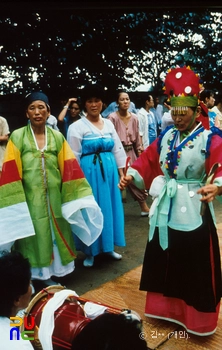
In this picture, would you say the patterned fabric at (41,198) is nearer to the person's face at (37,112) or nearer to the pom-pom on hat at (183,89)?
the person's face at (37,112)

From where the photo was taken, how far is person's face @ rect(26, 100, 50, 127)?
2945 mm

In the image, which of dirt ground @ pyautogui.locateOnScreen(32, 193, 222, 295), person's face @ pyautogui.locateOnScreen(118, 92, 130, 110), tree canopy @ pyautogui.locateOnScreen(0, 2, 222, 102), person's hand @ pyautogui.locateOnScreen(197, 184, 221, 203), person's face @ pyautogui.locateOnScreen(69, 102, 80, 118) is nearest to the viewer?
person's hand @ pyautogui.locateOnScreen(197, 184, 221, 203)

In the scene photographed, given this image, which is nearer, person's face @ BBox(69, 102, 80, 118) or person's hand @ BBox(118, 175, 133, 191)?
person's hand @ BBox(118, 175, 133, 191)

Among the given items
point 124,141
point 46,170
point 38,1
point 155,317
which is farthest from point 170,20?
point 155,317

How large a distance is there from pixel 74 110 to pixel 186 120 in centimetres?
434

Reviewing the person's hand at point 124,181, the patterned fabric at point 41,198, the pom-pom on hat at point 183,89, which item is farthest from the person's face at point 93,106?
the pom-pom on hat at point 183,89

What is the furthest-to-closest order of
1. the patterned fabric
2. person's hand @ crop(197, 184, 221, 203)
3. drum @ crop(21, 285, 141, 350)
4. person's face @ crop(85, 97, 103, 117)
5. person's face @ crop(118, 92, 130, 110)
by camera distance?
1. person's face @ crop(118, 92, 130, 110)
2. person's face @ crop(85, 97, 103, 117)
3. the patterned fabric
4. person's hand @ crop(197, 184, 221, 203)
5. drum @ crop(21, 285, 141, 350)

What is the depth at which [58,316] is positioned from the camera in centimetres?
184

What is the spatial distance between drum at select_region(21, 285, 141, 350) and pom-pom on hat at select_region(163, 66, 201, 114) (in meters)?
1.18

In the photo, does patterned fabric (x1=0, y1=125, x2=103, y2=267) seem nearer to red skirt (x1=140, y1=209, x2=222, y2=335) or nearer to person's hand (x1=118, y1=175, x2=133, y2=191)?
person's hand (x1=118, y1=175, x2=133, y2=191)

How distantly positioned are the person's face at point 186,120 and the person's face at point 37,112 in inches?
43.7

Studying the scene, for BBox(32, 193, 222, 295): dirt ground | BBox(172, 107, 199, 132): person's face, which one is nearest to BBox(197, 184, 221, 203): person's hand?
BBox(172, 107, 199, 132): person's face

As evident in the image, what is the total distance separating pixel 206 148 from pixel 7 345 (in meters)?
1.43

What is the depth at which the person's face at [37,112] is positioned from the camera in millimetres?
2945
